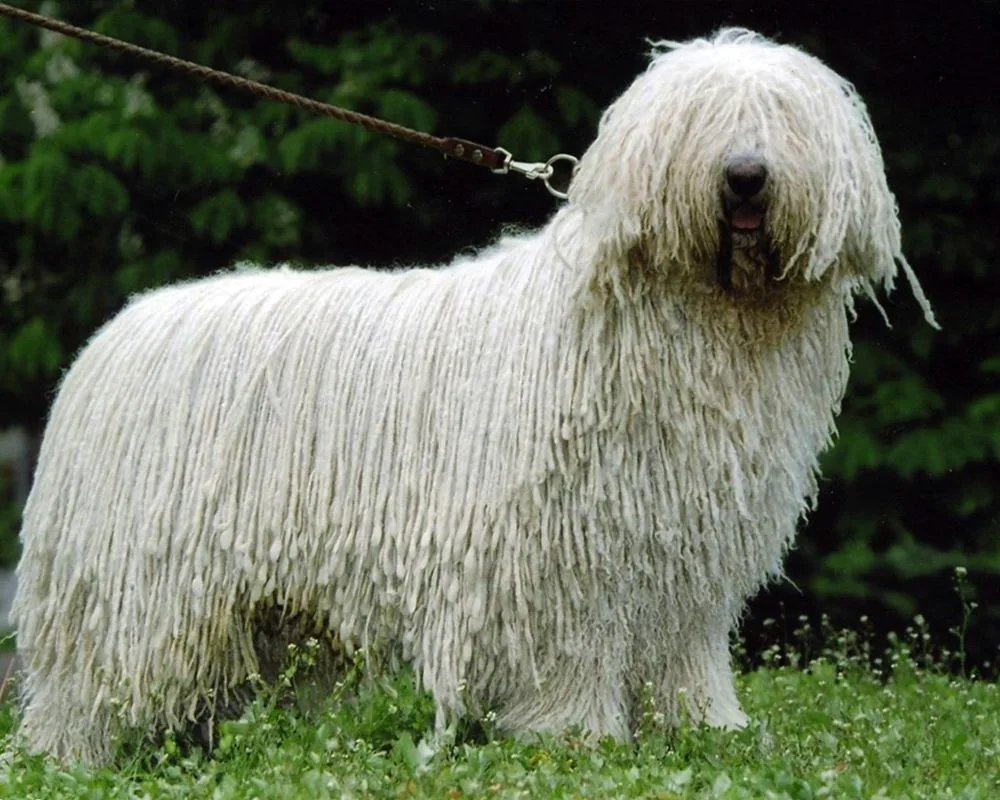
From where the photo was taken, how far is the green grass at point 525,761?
184 inches

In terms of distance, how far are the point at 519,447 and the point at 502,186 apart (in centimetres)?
407

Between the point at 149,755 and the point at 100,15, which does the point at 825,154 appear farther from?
the point at 100,15

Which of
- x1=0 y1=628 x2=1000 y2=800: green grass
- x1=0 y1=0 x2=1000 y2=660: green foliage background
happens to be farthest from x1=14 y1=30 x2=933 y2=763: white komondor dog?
x1=0 y1=0 x2=1000 y2=660: green foliage background

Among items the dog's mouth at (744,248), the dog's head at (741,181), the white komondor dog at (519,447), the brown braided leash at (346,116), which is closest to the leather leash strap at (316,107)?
the brown braided leash at (346,116)

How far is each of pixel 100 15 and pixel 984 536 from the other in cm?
483

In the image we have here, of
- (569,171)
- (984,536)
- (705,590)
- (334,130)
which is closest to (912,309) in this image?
(984,536)

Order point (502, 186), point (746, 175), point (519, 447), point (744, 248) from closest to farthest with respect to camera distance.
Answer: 1. point (746, 175)
2. point (744, 248)
3. point (519, 447)
4. point (502, 186)

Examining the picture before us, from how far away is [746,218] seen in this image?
16.0ft

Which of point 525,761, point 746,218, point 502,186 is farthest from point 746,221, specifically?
point 502,186

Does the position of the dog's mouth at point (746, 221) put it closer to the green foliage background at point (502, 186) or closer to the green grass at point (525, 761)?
the green grass at point (525, 761)

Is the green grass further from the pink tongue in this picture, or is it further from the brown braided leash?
the brown braided leash

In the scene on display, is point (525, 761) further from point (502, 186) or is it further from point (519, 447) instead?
point (502, 186)

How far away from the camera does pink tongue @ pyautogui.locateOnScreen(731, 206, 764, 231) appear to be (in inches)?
192

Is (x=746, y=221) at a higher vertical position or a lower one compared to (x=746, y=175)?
lower
